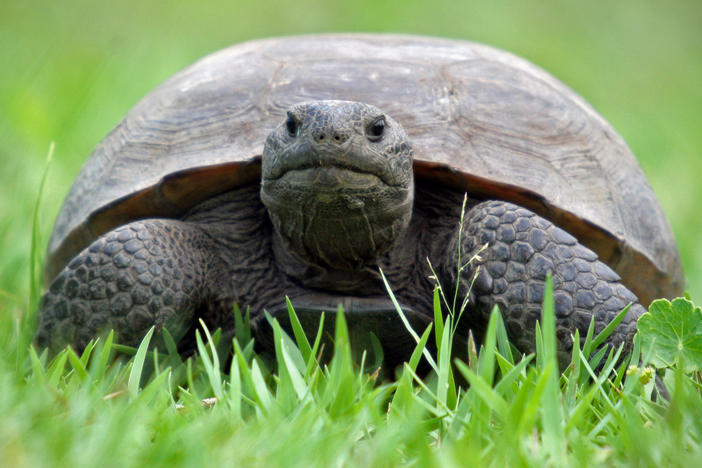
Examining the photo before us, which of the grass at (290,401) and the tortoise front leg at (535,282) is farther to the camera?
the tortoise front leg at (535,282)

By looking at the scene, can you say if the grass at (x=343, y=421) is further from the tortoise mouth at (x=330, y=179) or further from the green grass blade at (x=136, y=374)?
the tortoise mouth at (x=330, y=179)

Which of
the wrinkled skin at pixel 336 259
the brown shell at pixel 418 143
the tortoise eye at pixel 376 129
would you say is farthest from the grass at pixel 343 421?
the brown shell at pixel 418 143

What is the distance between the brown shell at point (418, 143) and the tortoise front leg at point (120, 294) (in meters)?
0.35

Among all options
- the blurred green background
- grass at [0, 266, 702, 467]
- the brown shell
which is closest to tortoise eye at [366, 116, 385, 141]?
the brown shell

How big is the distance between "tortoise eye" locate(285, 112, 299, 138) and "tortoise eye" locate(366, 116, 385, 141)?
209mm

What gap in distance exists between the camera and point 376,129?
2.38 meters

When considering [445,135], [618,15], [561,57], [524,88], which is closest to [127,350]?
[445,135]

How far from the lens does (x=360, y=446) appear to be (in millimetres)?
1626

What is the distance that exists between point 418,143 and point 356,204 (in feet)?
1.51

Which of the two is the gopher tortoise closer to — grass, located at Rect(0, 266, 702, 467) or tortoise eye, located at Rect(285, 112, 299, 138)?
tortoise eye, located at Rect(285, 112, 299, 138)

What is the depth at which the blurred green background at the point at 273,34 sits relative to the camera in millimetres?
4094

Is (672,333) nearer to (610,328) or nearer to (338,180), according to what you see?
(610,328)

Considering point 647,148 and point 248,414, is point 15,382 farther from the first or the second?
point 647,148

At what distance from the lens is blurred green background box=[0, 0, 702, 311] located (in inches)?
161
